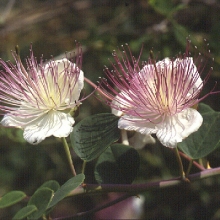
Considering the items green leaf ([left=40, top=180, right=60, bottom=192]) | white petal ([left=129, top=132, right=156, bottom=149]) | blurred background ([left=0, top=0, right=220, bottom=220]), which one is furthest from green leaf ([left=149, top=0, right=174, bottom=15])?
green leaf ([left=40, top=180, right=60, bottom=192])

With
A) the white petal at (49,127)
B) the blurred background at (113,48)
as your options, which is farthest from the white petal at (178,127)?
the blurred background at (113,48)

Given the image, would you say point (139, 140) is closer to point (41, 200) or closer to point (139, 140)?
point (139, 140)

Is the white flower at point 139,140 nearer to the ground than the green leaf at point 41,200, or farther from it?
farther from it

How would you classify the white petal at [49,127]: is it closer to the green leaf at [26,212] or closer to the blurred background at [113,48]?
the green leaf at [26,212]

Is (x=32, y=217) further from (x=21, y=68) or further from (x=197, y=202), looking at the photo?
(x=197, y=202)

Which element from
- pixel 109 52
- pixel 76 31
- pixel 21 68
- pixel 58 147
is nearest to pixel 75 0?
pixel 76 31

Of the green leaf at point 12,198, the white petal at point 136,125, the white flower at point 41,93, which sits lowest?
the green leaf at point 12,198
